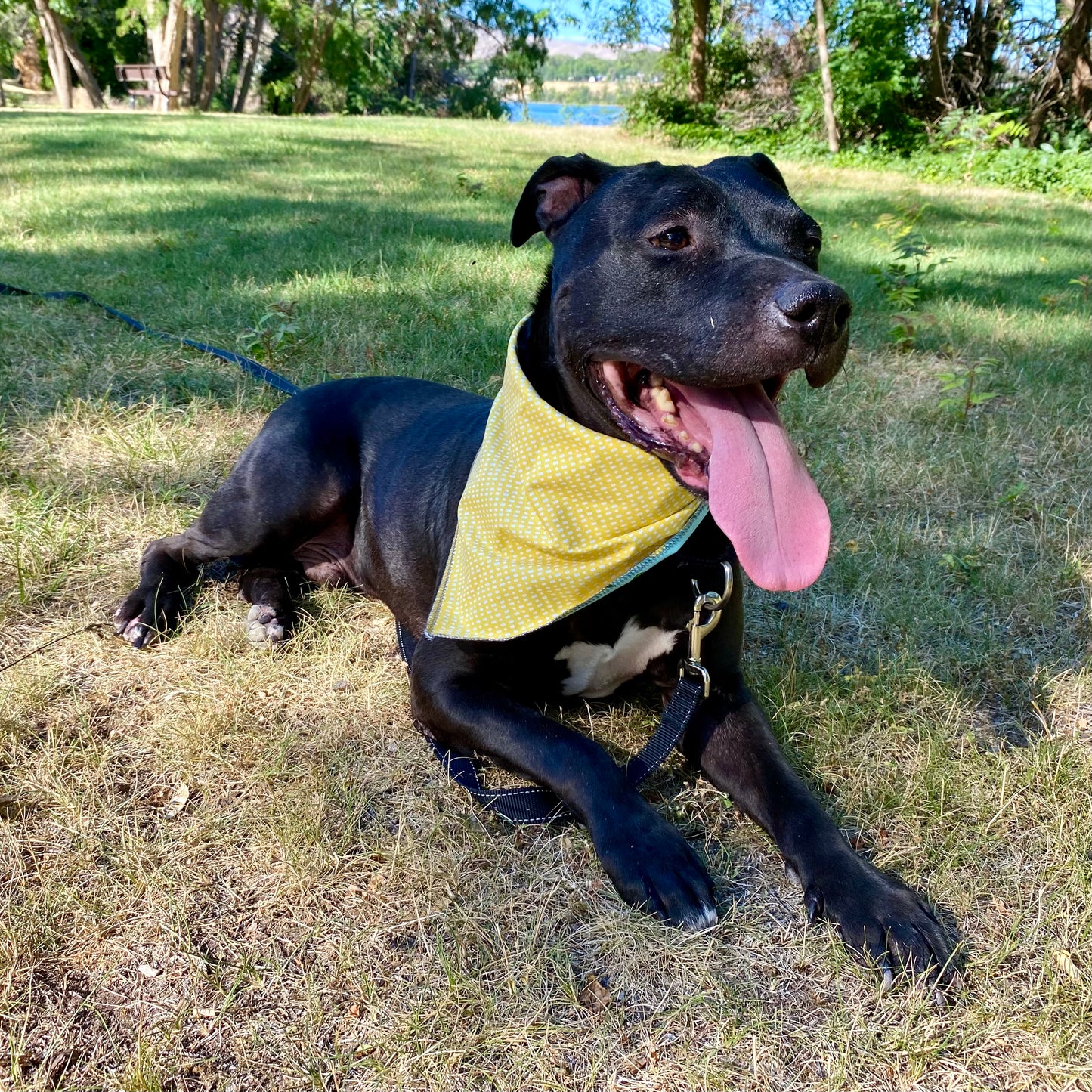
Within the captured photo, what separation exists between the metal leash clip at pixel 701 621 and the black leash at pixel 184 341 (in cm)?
255

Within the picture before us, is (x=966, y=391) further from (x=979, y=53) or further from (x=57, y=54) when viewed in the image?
(x=57, y=54)

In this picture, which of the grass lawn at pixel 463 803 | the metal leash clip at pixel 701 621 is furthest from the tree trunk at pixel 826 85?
the metal leash clip at pixel 701 621

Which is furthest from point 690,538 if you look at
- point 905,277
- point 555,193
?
point 905,277

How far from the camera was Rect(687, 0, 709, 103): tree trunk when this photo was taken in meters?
20.5

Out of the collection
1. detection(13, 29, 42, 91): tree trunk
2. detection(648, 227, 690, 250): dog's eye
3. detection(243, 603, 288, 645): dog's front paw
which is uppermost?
detection(13, 29, 42, 91): tree trunk

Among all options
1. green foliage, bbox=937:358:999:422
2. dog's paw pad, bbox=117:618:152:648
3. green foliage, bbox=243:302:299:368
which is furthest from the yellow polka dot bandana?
green foliage, bbox=243:302:299:368

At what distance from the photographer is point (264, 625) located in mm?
3209

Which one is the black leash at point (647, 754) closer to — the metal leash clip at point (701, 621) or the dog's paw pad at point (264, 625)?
the metal leash clip at point (701, 621)

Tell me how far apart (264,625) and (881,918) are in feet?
7.09

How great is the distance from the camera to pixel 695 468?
2336 mm

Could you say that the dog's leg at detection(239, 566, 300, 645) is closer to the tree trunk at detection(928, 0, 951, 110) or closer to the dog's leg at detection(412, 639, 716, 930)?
the dog's leg at detection(412, 639, 716, 930)

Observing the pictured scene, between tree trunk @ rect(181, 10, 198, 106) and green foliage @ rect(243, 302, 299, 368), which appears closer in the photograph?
green foliage @ rect(243, 302, 299, 368)

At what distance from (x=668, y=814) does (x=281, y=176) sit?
36.4 feet

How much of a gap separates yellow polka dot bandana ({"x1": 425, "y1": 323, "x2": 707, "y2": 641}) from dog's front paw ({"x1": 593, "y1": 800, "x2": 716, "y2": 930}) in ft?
1.87
